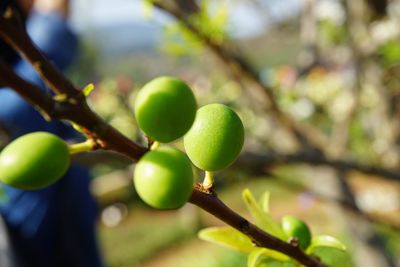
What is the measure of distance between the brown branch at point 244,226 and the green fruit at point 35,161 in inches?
3.4

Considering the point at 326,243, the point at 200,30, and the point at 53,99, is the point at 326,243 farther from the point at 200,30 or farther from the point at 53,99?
the point at 200,30

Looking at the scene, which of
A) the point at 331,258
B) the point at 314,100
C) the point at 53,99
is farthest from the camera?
the point at 314,100

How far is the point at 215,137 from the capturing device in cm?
34

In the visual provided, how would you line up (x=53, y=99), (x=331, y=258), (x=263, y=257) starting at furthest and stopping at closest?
(x=331, y=258)
(x=263, y=257)
(x=53, y=99)

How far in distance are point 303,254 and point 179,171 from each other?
0.17 metres

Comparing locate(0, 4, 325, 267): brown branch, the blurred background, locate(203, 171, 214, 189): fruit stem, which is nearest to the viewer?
locate(0, 4, 325, 267): brown branch

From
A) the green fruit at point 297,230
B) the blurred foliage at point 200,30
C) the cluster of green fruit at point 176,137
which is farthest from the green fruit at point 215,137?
the blurred foliage at point 200,30

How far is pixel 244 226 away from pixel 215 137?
68 millimetres

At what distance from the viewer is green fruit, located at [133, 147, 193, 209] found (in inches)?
11.0

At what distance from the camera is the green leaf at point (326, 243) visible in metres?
0.44

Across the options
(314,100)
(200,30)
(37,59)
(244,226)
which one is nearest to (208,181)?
(244,226)

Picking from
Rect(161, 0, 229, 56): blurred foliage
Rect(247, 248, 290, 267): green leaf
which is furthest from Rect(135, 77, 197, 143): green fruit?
Rect(161, 0, 229, 56): blurred foliage

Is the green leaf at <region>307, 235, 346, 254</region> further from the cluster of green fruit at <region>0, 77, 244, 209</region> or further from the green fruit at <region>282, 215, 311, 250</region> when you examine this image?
the cluster of green fruit at <region>0, 77, 244, 209</region>

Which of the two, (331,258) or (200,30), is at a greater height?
(200,30)
